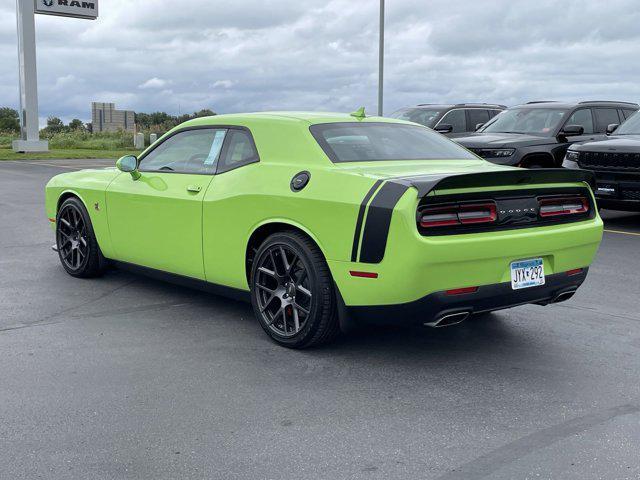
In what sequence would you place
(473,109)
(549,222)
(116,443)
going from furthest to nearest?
(473,109) → (549,222) → (116,443)

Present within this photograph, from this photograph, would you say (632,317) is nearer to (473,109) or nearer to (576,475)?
(576,475)

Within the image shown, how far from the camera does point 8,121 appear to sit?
66.0 m

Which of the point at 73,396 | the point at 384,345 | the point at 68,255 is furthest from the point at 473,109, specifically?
the point at 73,396

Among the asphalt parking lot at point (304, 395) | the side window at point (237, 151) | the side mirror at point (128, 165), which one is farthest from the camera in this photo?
the side mirror at point (128, 165)

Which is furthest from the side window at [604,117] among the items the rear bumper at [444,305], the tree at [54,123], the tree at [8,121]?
the tree at [8,121]

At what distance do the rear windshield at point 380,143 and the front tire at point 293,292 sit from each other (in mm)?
666

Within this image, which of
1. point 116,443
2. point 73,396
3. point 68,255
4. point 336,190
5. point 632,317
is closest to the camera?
point 116,443

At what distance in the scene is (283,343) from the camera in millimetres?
5234

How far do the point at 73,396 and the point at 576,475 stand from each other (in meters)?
2.57

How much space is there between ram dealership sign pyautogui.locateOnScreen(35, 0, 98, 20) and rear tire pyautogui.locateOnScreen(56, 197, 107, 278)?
28.4 metres

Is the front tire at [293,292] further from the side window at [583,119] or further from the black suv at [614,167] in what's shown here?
the side window at [583,119]

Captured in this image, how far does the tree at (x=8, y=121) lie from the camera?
64.5 m

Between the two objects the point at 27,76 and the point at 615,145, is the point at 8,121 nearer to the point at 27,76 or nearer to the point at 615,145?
the point at 27,76

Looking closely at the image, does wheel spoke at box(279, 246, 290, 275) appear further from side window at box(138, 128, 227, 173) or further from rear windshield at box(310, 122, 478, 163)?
side window at box(138, 128, 227, 173)
